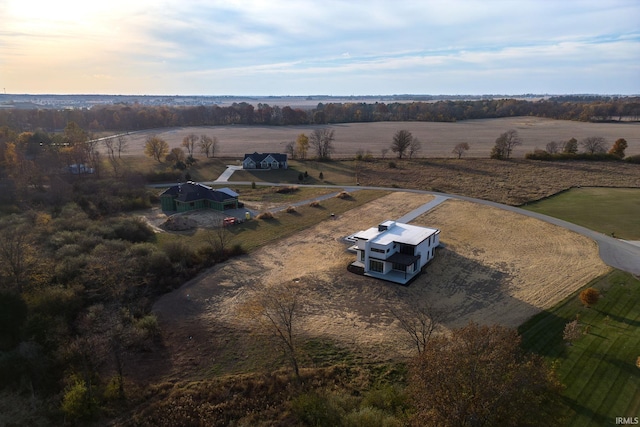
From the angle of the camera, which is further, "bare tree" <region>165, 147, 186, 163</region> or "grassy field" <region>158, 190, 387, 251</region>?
"bare tree" <region>165, 147, 186, 163</region>

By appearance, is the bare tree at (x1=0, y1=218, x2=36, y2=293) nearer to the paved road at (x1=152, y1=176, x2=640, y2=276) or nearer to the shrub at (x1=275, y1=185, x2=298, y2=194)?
the paved road at (x1=152, y1=176, x2=640, y2=276)

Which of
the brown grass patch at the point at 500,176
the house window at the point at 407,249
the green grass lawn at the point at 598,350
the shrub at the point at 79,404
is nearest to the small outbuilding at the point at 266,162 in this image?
the brown grass patch at the point at 500,176

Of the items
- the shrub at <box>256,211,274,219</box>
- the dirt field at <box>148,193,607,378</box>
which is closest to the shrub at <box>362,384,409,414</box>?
the dirt field at <box>148,193,607,378</box>

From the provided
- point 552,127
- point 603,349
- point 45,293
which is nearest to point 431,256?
point 603,349

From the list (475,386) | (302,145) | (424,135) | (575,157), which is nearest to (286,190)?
(302,145)

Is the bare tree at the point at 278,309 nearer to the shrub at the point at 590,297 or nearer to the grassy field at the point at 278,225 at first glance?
the grassy field at the point at 278,225

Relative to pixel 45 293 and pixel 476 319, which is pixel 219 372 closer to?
pixel 45 293

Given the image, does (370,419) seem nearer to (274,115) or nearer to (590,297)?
(590,297)
